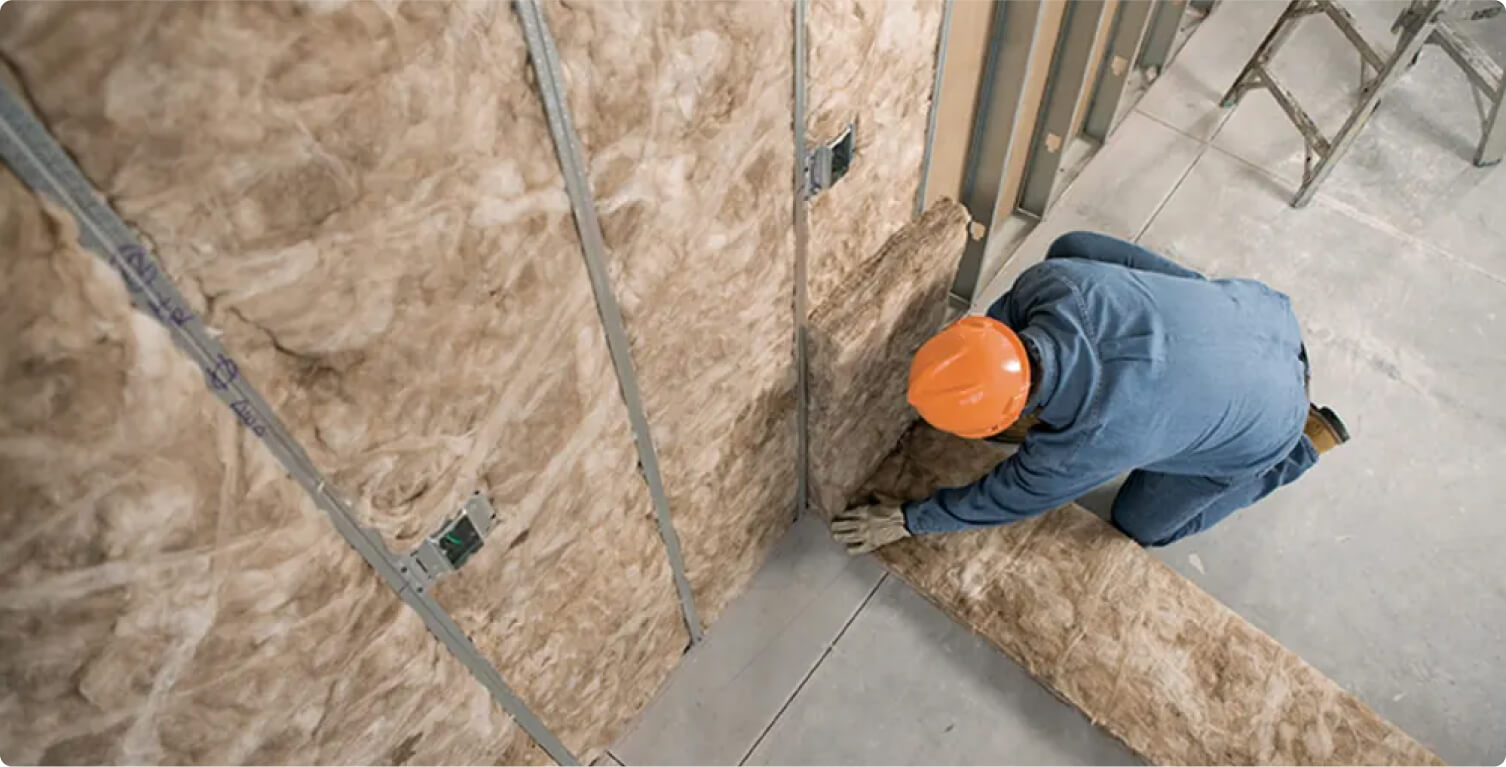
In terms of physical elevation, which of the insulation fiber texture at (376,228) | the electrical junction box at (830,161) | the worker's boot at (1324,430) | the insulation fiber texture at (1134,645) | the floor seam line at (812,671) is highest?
the insulation fiber texture at (376,228)

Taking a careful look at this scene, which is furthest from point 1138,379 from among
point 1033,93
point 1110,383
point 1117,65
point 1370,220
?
point 1370,220

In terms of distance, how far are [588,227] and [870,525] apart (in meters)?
1.88

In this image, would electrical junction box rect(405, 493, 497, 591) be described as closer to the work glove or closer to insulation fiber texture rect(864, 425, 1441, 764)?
the work glove

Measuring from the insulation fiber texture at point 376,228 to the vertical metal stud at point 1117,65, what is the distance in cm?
285

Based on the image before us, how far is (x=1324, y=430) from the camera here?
304 centimetres

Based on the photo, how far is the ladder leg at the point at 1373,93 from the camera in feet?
11.4

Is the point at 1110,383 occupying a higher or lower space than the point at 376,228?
lower

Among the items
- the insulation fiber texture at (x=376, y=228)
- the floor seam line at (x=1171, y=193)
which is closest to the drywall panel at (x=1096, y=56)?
the floor seam line at (x=1171, y=193)

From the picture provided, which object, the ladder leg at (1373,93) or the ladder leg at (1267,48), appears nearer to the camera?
the ladder leg at (1373,93)

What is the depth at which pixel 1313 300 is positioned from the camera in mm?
3959

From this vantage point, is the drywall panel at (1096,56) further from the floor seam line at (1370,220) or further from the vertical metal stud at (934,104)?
the vertical metal stud at (934,104)

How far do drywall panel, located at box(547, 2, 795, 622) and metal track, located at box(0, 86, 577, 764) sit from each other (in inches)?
24.0

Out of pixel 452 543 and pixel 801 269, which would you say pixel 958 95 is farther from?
pixel 452 543

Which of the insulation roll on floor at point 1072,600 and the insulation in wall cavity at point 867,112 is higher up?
the insulation in wall cavity at point 867,112
